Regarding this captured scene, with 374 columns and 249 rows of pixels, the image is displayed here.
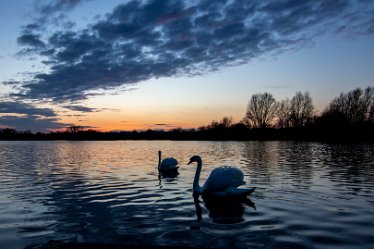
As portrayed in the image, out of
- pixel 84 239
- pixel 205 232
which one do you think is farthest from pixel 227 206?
pixel 84 239

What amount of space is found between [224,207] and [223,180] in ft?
3.90

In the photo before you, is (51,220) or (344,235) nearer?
(344,235)

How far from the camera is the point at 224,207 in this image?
11.3 metres

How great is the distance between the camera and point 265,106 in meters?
122

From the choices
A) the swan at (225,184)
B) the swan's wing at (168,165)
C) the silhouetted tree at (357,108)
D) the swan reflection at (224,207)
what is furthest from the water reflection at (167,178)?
the silhouetted tree at (357,108)

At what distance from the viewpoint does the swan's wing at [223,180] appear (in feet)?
40.2

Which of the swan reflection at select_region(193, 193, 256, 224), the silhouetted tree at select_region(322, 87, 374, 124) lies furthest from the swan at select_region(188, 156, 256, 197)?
the silhouetted tree at select_region(322, 87, 374, 124)

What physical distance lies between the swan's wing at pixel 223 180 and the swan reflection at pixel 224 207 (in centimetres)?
43

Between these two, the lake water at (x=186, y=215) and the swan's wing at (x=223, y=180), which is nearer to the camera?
the lake water at (x=186, y=215)

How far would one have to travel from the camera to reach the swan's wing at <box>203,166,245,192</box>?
12266 mm

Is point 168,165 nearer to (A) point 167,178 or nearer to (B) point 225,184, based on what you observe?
(A) point 167,178

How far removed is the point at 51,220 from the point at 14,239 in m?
1.72

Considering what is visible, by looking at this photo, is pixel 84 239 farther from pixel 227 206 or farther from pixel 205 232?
pixel 227 206

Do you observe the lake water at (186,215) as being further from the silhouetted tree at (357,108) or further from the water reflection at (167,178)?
the silhouetted tree at (357,108)
